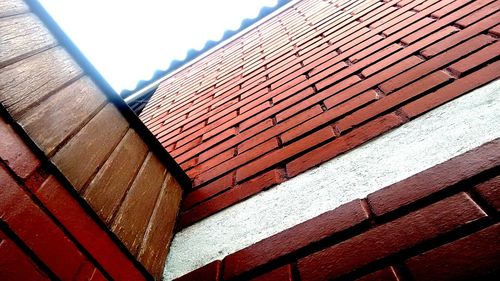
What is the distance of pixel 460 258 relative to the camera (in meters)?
0.67

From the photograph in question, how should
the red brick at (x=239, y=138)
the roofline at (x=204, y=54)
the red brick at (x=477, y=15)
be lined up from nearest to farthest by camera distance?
the red brick at (x=477, y=15) < the red brick at (x=239, y=138) < the roofline at (x=204, y=54)

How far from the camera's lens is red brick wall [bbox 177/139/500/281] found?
68 centimetres

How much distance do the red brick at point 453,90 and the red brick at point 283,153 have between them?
29 centimetres

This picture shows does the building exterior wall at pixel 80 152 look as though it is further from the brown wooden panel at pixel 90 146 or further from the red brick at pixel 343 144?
the red brick at pixel 343 144

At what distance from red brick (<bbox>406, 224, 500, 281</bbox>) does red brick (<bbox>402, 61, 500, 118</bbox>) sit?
0.50 m

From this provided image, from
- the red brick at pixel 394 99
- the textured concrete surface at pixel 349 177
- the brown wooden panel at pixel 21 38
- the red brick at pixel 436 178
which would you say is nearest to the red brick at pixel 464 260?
the red brick at pixel 436 178

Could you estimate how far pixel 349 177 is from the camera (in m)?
1.03

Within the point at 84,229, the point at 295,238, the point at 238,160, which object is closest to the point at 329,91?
the point at 238,160

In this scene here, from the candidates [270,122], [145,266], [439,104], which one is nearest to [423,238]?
[439,104]

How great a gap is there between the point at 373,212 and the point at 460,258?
0.75ft

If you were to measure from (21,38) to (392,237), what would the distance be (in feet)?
3.97

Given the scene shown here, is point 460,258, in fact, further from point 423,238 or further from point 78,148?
point 78,148

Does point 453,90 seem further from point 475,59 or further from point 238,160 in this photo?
point 238,160

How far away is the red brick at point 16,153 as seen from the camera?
757 mm
